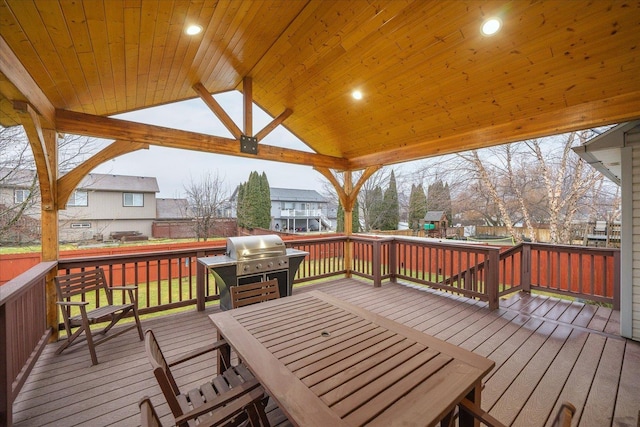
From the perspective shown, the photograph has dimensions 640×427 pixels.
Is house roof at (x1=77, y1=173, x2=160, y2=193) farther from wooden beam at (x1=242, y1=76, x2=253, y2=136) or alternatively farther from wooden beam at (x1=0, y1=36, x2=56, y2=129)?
wooden beam at (x1=242, y1=76, x2=253, y2=136)

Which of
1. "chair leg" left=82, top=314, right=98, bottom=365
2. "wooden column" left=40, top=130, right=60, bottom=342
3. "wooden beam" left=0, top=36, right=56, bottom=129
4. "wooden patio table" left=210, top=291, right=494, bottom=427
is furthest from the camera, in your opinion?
"wooden column" left=40, top=130, right=60, bottom=342

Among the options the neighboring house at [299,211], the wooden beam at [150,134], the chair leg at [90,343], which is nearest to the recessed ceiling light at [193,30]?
the wooden beam at [150,134]

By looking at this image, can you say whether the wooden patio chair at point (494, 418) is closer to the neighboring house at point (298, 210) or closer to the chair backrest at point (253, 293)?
the chair backrest at point (253, 293)

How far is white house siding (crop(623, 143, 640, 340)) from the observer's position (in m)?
3.02

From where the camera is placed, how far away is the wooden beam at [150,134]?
319 centimetres

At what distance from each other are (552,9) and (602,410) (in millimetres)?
3266

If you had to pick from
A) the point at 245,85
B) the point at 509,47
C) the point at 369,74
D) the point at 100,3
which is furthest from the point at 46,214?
the point at 509,47

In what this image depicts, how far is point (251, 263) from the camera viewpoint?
150 inches

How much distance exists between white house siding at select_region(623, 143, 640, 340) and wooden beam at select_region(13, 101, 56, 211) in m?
6.26

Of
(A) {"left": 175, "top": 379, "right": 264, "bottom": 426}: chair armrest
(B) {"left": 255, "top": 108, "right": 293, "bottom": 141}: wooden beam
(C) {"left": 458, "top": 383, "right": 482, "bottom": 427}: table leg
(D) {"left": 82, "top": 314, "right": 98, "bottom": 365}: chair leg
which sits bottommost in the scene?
(D) {"left": 82, "top": 314, "right": 98, "bottom": 365}: chair leg

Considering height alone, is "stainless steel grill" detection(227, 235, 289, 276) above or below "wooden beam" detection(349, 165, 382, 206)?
below

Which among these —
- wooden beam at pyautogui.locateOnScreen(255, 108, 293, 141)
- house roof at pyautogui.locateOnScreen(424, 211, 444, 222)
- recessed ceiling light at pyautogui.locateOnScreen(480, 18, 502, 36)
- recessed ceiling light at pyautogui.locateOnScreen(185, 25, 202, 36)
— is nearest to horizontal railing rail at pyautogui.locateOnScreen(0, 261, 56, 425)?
recessed ceiling light at pyautogui.locateOnScreen(185, 25, 202, 36)

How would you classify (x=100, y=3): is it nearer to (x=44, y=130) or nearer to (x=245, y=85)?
(x=44, y=130)

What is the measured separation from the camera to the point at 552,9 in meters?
2.34
